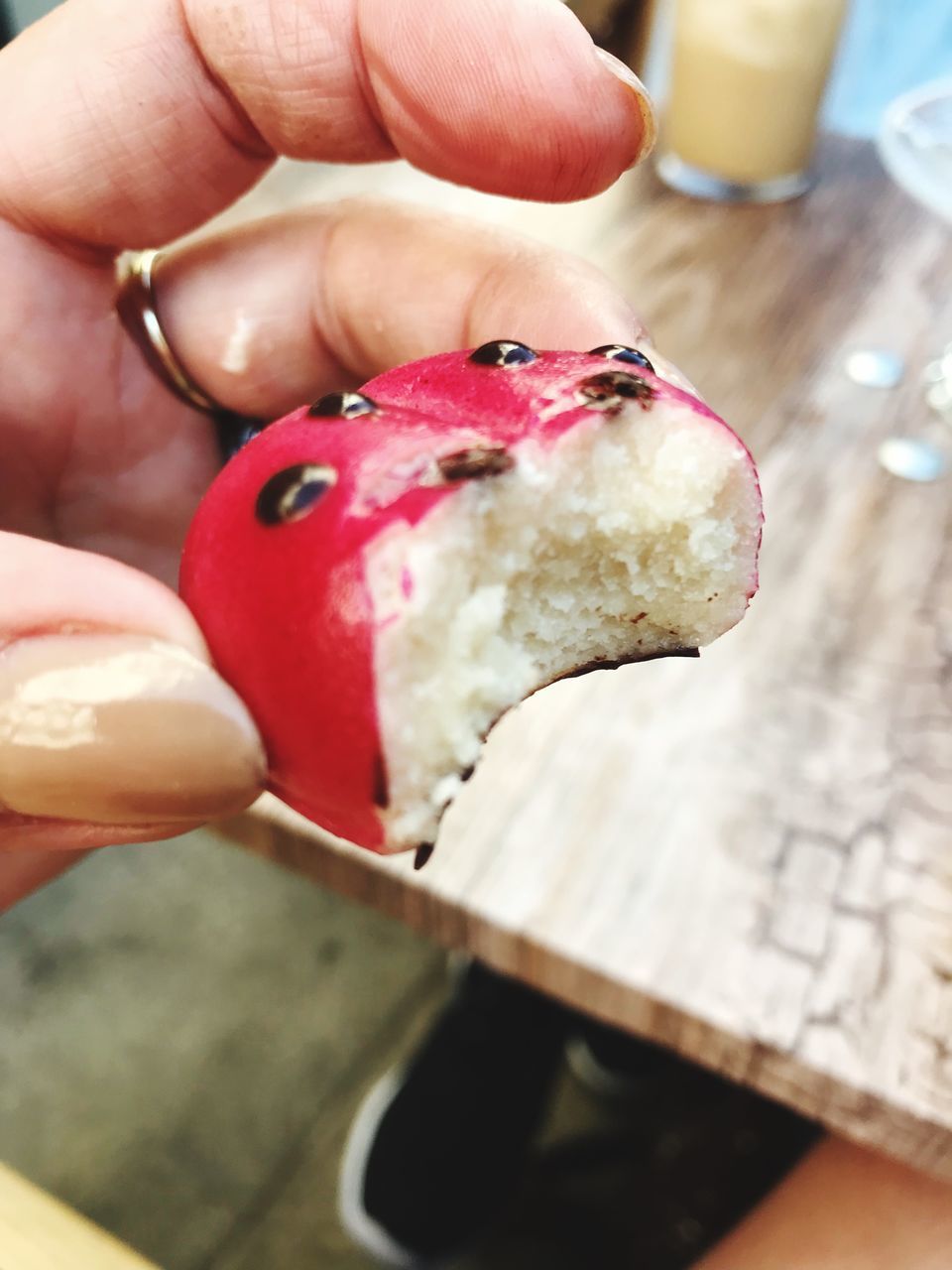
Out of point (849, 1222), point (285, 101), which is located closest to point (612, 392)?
point (285, 101)

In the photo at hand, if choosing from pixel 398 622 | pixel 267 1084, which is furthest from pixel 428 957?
pixel 398 622

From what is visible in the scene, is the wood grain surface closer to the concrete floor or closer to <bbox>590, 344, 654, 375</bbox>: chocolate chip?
<bbox>590, 344, 654, 375</bbox>: chocolate chip

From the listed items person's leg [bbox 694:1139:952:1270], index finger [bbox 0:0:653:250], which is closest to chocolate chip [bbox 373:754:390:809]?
index finger [bbox 0:0:653:250]

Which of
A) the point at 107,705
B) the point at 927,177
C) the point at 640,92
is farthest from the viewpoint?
the point at 927,177

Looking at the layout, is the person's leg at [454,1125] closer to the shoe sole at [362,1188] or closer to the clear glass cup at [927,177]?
the shoe sole at [362,1188]

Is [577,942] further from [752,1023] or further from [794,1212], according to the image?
[794,1212]

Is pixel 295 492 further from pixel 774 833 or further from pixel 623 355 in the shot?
pixel 774 833

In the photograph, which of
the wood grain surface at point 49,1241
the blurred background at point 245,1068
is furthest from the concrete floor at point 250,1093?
the wood grain surface at point 49,1241
